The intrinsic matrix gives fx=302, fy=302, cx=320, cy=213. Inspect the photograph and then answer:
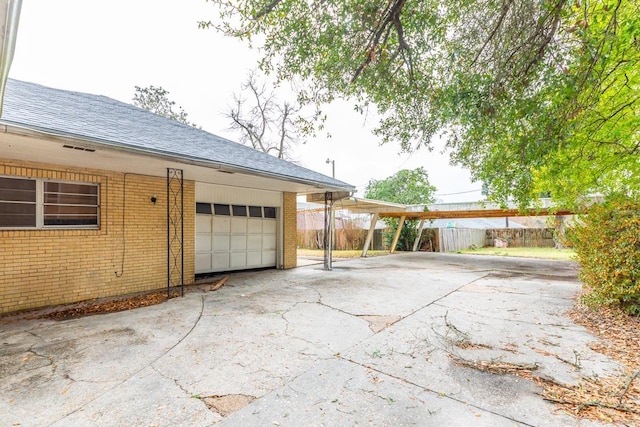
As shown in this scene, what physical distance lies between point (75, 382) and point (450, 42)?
6802 millimetres

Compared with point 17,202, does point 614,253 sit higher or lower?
lower

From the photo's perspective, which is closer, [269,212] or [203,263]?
[203,263]

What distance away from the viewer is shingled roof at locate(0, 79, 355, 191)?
158 inches

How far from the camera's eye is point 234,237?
9273 mm

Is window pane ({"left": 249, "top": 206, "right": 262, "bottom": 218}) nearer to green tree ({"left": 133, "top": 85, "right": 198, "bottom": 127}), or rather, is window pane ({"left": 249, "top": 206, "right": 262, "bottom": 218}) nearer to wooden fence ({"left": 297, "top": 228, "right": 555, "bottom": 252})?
wooden fence ({"left": 297, "top": 228, "right": 555, "bottom": 252})

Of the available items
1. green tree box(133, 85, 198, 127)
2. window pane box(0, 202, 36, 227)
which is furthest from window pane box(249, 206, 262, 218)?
green tree box(133, 85, 198, 127)

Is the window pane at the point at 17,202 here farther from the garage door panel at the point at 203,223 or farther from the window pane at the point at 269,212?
the window pane at the point at 269,212

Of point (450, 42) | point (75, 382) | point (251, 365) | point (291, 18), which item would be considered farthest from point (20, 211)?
point (450, 42)

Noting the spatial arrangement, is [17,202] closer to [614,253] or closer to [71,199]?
[71,199]

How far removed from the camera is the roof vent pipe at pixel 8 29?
1.28m

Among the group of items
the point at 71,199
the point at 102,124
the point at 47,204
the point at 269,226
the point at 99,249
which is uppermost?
the point at 102,124

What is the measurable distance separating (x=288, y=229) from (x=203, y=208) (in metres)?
3.01

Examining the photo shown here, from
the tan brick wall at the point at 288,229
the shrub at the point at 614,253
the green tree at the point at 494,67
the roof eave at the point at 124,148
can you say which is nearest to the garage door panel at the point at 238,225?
the tan brick wall at the point at 288,229

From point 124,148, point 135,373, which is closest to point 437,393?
point 135,373
